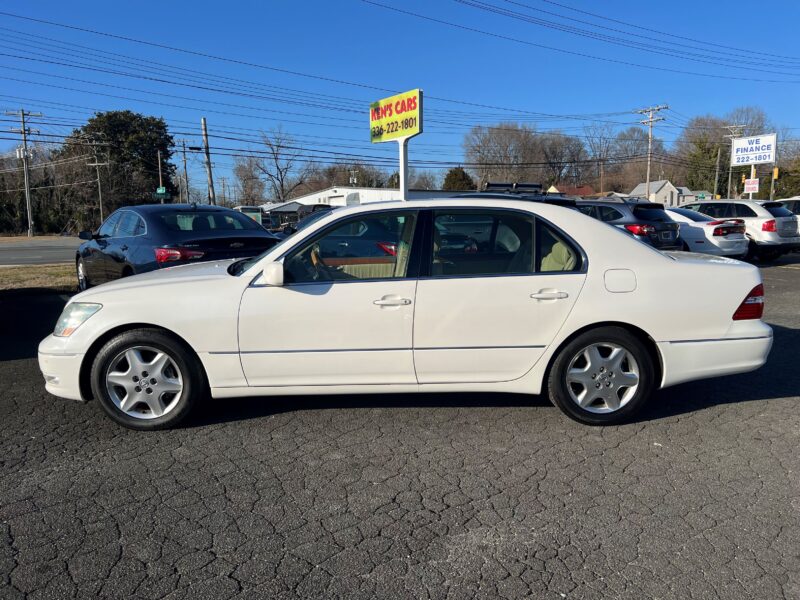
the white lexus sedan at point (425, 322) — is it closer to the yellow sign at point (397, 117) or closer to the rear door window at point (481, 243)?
the rear door window at point (481, 243)

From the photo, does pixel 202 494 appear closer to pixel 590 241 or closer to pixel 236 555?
pixel 236 555

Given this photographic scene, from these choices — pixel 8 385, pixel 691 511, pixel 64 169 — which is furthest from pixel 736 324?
pixel 64 169

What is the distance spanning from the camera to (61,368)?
391 cm

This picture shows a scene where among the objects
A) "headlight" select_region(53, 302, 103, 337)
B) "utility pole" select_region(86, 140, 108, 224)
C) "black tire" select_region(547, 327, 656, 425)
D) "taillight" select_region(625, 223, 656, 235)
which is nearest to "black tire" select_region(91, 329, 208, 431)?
"headlight" select_region(53, 302, 103, 337)

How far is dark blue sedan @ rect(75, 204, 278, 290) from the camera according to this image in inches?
263

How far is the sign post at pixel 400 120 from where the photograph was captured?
934 cm

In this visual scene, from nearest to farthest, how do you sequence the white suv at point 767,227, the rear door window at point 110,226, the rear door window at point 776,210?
the rear door window at point 110,226 → the white suv at point 767,227 → the rear door window at point 776,210

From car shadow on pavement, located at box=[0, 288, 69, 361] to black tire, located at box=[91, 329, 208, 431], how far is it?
273 centimetres

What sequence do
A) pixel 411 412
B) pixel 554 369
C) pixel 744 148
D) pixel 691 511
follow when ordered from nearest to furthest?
pixel 691 511
pixel 554 369
pixel 411 412
pixel 744 148

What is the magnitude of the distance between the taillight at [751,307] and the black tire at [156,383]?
146 inches

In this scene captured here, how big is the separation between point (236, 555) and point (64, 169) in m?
70.1

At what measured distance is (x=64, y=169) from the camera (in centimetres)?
6150

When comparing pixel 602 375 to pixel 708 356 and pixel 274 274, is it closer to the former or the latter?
pixel 708 356

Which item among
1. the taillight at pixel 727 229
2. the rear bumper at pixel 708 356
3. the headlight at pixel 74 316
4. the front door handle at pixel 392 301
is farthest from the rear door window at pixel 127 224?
the taillight at pixel 727 229
